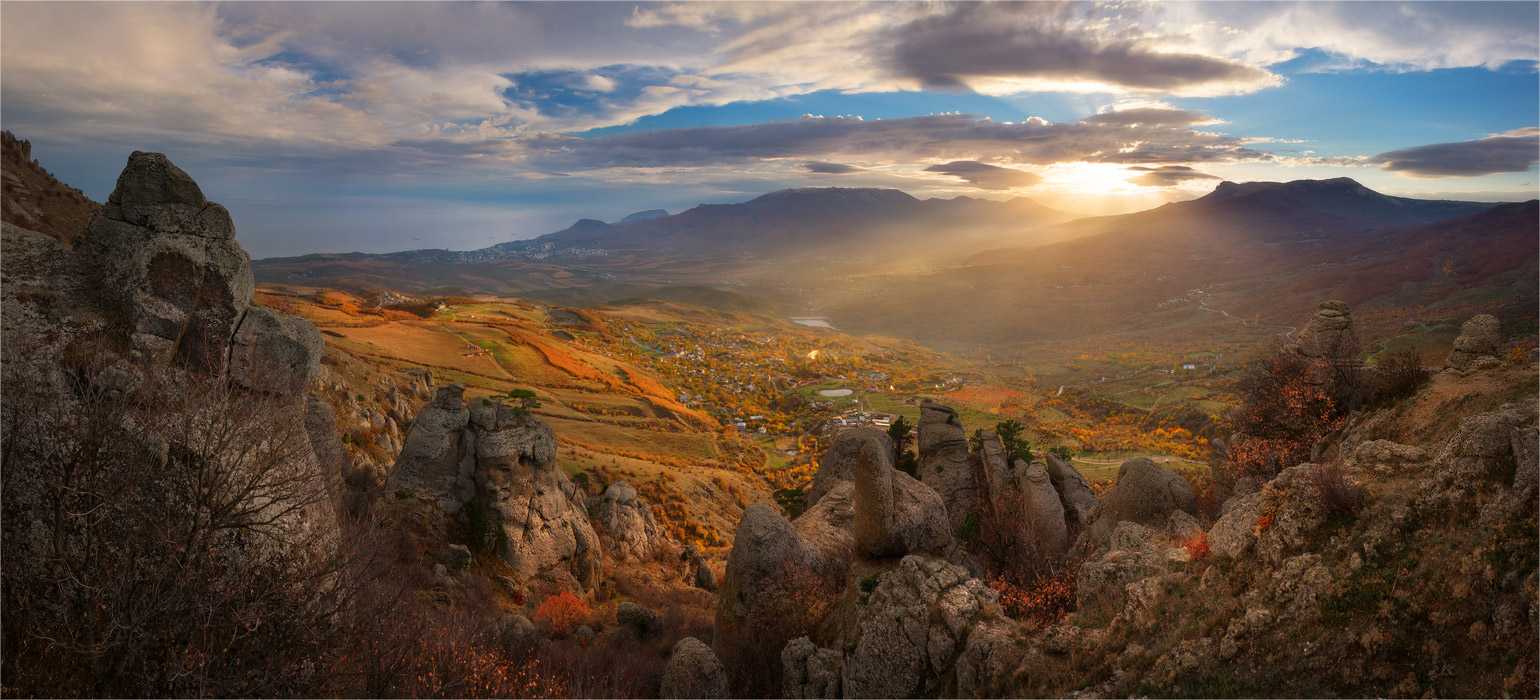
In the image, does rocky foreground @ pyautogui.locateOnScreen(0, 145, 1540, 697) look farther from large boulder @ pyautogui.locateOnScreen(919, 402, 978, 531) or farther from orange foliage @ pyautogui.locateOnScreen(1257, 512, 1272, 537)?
large boulder @ pyautogui.locateOnScreen(919, 402, 978, 531)

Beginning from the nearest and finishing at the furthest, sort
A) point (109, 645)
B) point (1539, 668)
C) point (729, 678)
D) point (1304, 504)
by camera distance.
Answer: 1. point (1539, 668)
2. point (109, 645)
3. point (1304, 504)
4. point (729, 678)

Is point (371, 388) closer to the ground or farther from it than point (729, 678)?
farther from it

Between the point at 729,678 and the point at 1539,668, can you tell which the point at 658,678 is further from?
the point at 1539,668

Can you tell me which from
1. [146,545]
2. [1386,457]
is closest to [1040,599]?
[1386,457]

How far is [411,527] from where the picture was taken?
3381 centimetres

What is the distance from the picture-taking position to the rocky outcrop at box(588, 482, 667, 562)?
4597 cm

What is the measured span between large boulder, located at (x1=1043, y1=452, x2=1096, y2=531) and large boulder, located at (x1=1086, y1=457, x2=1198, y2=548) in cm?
772

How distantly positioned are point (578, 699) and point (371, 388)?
43.4m

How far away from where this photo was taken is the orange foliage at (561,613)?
1182 inches

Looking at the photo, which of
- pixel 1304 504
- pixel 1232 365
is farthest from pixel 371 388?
pixel 1232 365

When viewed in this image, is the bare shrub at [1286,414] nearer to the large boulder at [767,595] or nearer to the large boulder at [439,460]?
the large boulder at [767,595]

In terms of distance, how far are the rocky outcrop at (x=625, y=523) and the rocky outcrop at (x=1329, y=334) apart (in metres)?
45.2

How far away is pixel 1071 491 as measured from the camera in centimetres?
4381

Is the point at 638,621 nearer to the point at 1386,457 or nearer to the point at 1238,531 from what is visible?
the point at 1238,531
